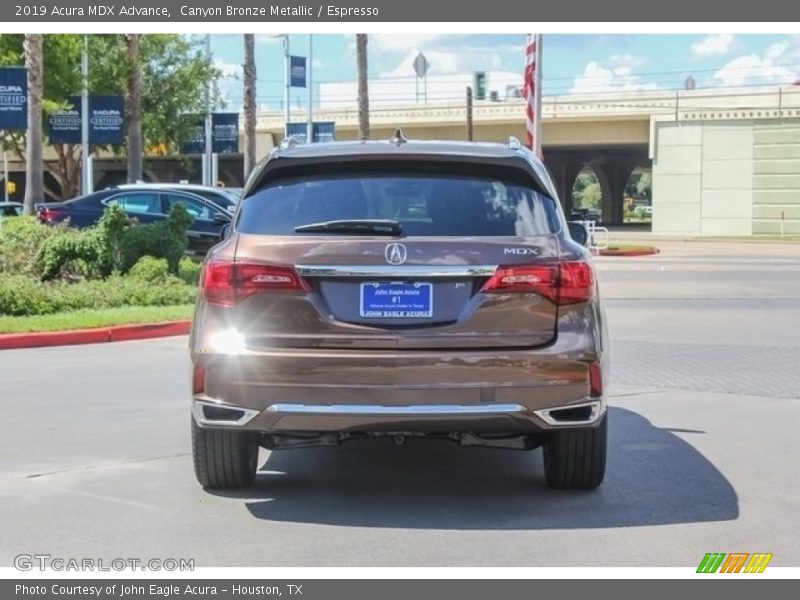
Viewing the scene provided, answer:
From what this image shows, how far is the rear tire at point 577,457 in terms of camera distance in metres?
6.31

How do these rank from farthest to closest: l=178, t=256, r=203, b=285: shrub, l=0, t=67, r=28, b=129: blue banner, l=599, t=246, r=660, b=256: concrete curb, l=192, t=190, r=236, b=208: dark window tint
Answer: l=599, t=246, r=660, b=256: concrete curb → l=192, t=190, r=236, b=208: dark window tint → l=0, t=67, r=28, b=129: blue banner → l=178, t=256, r=203, b=285: shrub

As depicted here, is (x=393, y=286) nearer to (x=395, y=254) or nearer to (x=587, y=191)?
(x=395, y=254)

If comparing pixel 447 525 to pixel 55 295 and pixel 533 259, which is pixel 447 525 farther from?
pixel 55 295

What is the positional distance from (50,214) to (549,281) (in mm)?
18796

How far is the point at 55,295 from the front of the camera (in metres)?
15.5

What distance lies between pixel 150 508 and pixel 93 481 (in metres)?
0.75

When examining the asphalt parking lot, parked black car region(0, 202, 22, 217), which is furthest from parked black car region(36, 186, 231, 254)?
parked black car region(0, 202, 22, 217)

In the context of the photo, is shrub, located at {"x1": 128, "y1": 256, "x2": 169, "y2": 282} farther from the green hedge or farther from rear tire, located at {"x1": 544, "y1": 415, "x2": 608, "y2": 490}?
rear tire, located at {"x1": 544, "y1": 415, "x2": 608, "y2": 490}

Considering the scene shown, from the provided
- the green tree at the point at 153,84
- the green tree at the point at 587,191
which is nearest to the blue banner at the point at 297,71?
the green tree at the point at 153,84

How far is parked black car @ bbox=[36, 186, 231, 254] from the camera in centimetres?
2261

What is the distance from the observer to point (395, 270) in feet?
18.8

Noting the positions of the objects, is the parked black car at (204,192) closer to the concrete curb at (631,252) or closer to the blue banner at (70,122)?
the concrete curb at (631,252)

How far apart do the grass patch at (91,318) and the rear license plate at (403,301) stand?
28.8 feet
